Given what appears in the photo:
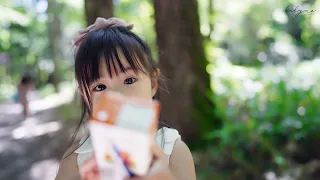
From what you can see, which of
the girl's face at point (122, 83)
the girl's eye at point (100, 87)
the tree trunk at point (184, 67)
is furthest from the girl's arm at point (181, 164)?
the tree trunk at point (184, 67)

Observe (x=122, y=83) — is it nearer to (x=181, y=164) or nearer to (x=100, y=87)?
(x=100, y=87)

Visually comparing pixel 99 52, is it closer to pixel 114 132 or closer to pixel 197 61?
pixel 114 132

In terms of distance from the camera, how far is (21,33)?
66.0 feet

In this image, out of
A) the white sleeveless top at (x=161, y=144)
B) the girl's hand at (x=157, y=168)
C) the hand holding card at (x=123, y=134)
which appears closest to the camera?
the hand holding card at (x=123, y=134)

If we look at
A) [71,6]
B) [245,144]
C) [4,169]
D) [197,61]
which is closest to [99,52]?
[245,144]

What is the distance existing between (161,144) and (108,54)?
0.36 meters

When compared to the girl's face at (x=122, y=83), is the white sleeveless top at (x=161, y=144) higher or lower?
lower

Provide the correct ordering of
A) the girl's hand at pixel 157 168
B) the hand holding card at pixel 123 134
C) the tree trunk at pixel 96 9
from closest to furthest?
the hand holding card at pixel 123 134 → the girl's hand at pixel 157 168 → the tree trunk at pixel 96 9

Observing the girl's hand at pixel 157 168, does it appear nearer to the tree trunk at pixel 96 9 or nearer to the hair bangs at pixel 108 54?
the hair bangs at pixel 108 54

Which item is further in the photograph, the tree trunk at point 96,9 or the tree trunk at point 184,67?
the tree trunk at point 96,9

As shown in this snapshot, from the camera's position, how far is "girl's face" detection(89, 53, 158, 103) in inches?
52.7

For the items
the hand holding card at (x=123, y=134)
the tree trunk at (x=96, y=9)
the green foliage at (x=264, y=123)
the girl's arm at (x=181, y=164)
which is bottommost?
the green foliage at (x=264, y=123)

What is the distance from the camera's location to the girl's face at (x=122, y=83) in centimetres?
134

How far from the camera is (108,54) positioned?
1.41 meters
